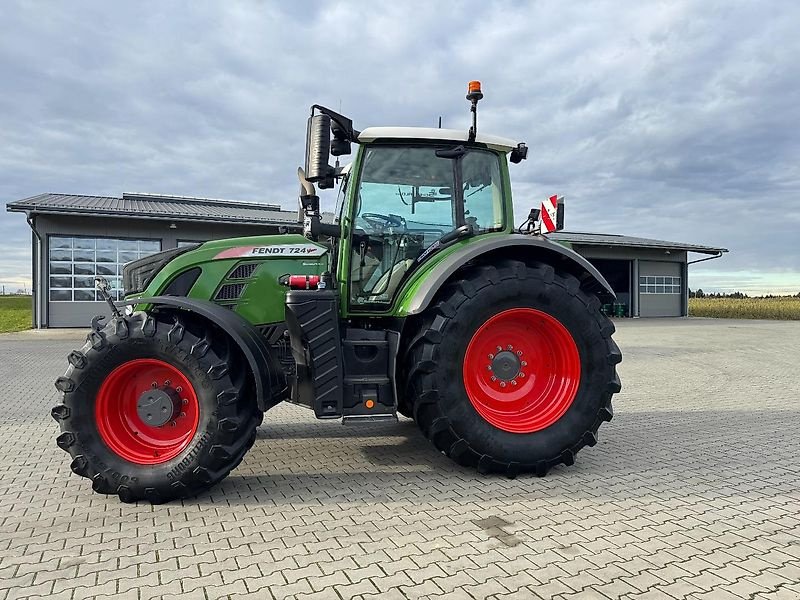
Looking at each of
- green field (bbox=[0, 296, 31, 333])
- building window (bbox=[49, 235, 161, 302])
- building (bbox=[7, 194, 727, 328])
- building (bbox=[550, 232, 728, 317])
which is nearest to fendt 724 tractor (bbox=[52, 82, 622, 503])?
building (bbox=[7, 194, 727, 328])

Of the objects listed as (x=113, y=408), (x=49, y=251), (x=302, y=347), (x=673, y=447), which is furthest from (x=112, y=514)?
(x=49, y=251)

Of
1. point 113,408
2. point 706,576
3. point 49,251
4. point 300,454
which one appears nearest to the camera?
point 706,576

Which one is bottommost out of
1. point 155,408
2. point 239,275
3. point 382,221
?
point 155,408

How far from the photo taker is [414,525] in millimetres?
3285

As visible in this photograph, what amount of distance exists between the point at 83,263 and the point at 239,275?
18007 mm

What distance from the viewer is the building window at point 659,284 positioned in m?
29.4

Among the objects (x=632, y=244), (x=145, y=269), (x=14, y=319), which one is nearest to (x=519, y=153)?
(x=145, y=269)

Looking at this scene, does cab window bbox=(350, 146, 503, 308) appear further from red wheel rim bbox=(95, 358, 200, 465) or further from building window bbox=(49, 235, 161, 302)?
building window bbox=(49, 235, 161, 302)

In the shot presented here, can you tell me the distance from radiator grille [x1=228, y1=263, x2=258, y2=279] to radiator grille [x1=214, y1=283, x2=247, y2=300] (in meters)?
0.06

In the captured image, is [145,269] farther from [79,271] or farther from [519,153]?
[79,271]

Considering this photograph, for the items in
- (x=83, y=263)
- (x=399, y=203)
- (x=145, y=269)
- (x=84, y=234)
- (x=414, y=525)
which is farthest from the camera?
(x=83, y=263)

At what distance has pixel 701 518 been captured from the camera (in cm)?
339

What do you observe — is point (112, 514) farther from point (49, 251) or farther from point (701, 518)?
point (49, 251)

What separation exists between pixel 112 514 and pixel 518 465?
8.66 feet
